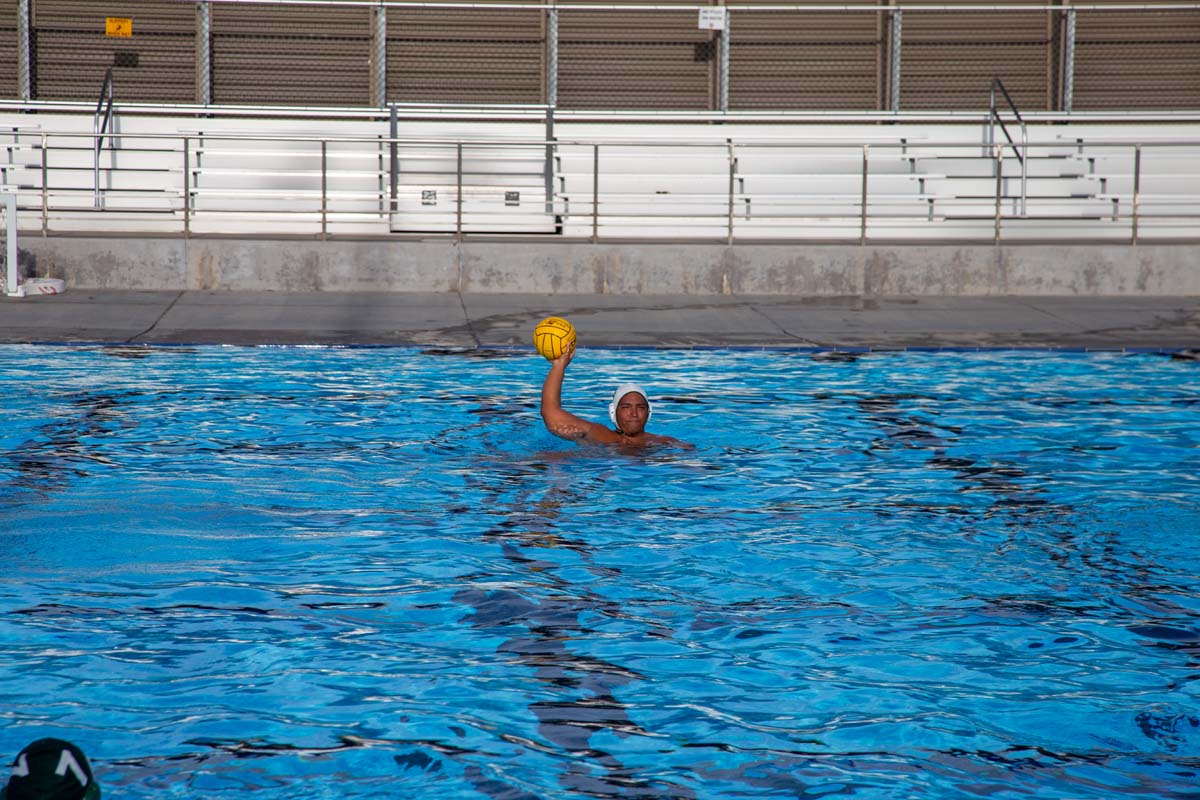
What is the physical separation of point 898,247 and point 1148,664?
11.9 m

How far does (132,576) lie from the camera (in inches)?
224

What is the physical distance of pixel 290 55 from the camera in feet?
69.2

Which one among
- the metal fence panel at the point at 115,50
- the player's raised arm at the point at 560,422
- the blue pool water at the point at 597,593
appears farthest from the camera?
the metal fence panel at the point at 115,50

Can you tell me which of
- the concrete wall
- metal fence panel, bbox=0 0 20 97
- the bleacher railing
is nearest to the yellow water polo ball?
the concrete wall

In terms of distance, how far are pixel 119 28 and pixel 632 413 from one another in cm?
1580

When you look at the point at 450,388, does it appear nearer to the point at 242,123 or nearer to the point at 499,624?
the point at 499,624

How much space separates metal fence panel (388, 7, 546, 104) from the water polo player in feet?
46.9

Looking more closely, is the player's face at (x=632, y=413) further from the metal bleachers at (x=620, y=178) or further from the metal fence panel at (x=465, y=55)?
the metal fence panel at (x=465, y=55)

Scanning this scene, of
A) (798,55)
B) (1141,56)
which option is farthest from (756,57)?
(1141,56)

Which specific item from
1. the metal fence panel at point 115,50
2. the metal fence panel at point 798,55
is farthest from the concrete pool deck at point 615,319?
the metal fence panel at point 115,50

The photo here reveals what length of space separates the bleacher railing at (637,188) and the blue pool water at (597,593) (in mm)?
8717

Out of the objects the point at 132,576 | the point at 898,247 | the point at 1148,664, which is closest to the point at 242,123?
the point at 898,247

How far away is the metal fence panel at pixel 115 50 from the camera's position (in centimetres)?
2064

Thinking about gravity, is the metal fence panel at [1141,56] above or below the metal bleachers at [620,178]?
above
